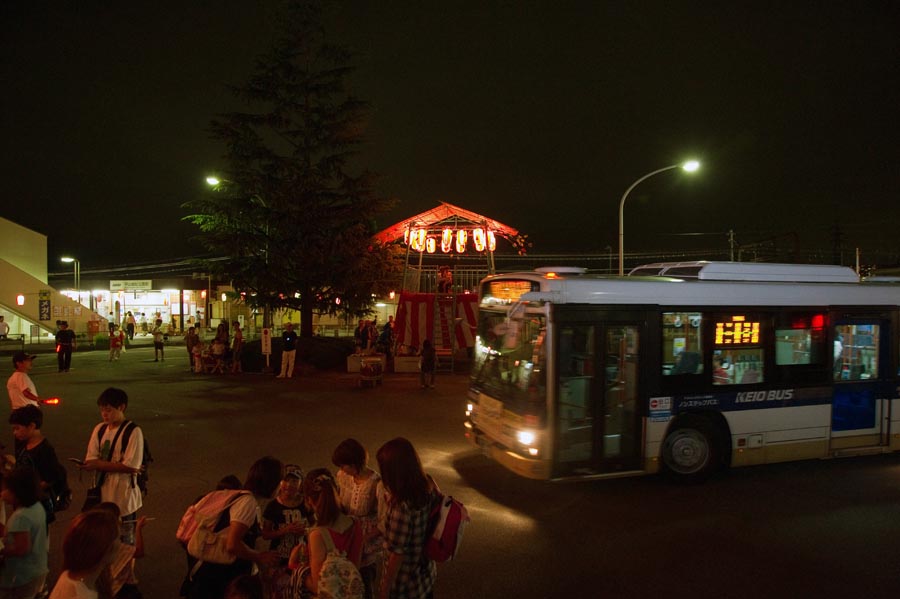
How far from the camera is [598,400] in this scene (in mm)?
7672

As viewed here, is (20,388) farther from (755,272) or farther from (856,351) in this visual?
(856,351)

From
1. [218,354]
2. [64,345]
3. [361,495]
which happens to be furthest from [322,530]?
[64,345]

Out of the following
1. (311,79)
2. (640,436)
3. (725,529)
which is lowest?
(725,529)

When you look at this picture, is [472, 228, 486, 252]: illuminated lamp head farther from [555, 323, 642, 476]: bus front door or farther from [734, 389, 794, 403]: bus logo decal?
[555, 323, 642, 476]: bus front door

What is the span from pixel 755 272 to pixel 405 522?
7681mm

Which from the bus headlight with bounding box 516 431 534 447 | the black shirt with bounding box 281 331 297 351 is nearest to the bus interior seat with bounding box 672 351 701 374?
the bus headlight with bounding box 516 431 534 447

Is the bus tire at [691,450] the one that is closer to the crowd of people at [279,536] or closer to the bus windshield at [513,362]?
the bus windshield at [513,362]

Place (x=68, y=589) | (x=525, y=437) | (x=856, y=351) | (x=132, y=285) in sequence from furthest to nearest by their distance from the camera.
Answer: (x=132, y=285)
(x=856, y=351)
(x=525, y=437)
(x=68, y=589)

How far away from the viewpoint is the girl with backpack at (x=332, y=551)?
2900 mm

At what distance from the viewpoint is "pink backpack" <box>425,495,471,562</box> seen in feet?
11.0

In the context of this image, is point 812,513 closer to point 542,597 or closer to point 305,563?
point 542,597

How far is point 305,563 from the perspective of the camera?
127 inches

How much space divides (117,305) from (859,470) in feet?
151

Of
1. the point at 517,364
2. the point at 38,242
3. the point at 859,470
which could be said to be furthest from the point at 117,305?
the point at 859,470
